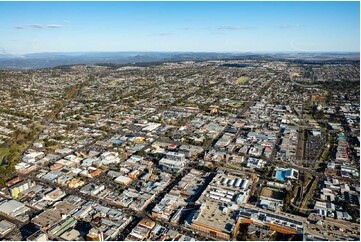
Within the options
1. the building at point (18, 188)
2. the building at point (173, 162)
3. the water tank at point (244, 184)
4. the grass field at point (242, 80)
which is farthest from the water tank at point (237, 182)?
the grass field at point (242, 80)

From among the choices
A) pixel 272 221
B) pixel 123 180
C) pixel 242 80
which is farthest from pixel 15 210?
pixel 242 80

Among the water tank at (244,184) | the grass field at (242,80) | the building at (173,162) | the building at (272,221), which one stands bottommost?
the building at (272,221)

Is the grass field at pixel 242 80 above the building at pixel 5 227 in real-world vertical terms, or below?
above

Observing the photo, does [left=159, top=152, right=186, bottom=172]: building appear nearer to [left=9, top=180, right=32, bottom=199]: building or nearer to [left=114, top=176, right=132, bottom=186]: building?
[left=114, top=176, right=132, bottom=186]: building

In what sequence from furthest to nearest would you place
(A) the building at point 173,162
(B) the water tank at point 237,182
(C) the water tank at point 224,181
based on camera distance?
(A) the building at point 173,162
(C) the water tank at point 224,181
(B) the water tank at point 237,182

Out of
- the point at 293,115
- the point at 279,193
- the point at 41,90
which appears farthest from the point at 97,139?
the point at 41,90

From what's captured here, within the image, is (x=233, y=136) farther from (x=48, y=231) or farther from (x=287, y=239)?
(x=48, y=231)

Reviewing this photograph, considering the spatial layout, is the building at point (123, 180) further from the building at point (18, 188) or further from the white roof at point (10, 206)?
the white roof at point (10, 206)

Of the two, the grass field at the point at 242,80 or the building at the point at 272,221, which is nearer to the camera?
the building at the point at 272,221

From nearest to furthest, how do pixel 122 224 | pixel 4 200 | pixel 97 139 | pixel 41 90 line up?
pixel 122 224 < pixel 4 200 < pixel 97 139 < pixel 41 90

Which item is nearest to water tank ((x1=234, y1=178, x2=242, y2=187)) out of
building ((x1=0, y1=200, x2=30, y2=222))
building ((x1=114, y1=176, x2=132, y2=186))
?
building ((x1=114, y1=176, x2=132, y2=186))

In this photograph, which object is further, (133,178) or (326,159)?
(326,159)
